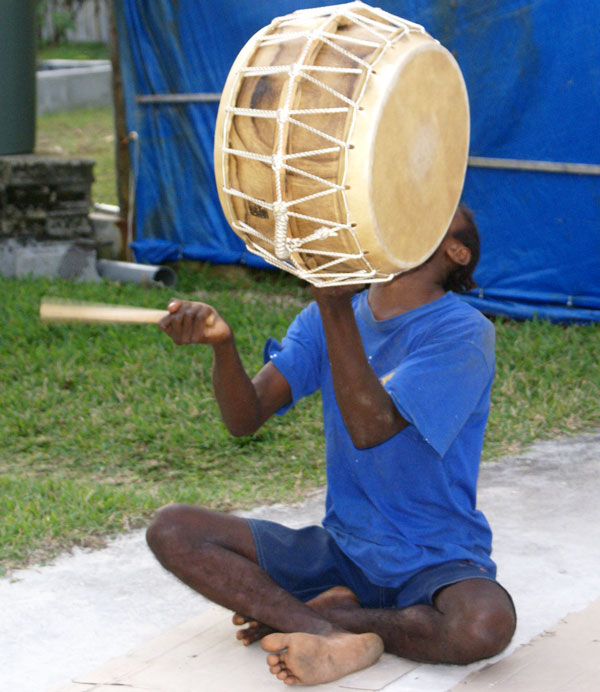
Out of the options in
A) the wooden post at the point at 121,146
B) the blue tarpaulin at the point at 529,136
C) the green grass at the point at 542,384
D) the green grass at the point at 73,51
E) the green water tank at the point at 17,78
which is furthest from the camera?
the green grass at the point at 73,51

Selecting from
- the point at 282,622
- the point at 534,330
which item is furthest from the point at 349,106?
the point at 534,330

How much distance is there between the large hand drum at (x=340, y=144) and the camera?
2047mm

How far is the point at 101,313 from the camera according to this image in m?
2.32

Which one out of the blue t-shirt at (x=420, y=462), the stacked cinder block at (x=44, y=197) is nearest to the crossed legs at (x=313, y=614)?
the blue t-shirt at (x=420, y=462)

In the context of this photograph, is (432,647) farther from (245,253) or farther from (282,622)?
(245,253)

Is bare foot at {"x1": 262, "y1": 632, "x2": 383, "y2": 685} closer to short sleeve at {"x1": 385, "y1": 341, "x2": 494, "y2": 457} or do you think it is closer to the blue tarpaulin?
short sleeve at {"x1": 385, "y1": 341, "x2": 494, "y2": 457}

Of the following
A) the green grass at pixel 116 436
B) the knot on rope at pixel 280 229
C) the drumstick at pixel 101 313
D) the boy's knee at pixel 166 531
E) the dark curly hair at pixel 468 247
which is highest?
the knot on rope at pixel 280 229

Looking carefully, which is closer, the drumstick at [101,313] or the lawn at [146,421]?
the drumstick at [101,313]

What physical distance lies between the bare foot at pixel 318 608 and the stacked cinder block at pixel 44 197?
14.3 feet

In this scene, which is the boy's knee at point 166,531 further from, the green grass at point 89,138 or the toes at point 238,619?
the green grass at point 89,138

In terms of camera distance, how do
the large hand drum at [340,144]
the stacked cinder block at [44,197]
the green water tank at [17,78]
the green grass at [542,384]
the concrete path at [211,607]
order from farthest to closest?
the green water tank at [17,78]
the stacked cinder block at [44,197]
the green grass at [542,384]
the concrete path at [211,607]
the large hand drum at [340,144]

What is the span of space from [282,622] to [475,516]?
0.47 m

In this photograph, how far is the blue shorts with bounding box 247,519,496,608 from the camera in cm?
249

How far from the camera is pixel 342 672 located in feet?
7.42
